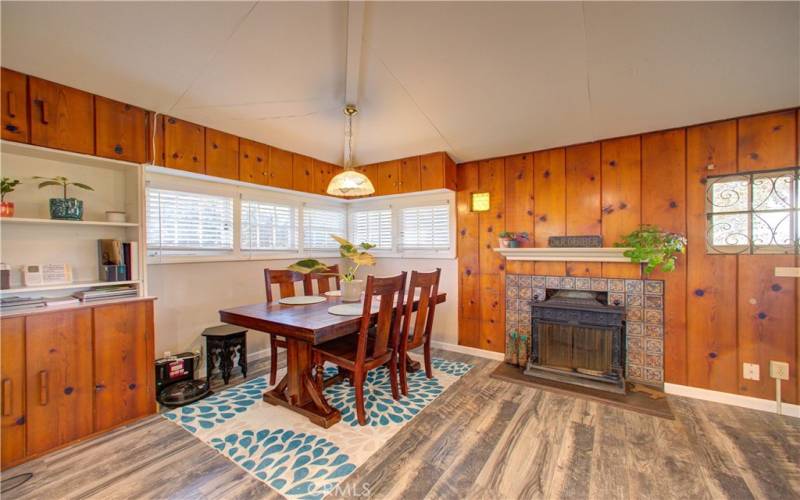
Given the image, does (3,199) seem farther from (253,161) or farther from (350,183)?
A: (350,183)

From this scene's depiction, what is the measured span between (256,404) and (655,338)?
3.38 metres

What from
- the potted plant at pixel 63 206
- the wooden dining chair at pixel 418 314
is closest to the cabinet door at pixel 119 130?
the potted plant at pixel 63 206

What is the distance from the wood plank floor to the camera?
5.39 ft

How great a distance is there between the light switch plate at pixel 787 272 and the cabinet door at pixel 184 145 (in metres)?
4.64

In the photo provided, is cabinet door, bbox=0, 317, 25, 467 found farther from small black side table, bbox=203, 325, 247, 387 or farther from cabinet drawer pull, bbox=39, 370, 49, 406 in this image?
small black side table, bbox=203, 325, 247, 387

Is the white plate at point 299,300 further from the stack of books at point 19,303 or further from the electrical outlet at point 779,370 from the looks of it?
the electrical outlet at point 779,370

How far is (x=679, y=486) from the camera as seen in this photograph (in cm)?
167

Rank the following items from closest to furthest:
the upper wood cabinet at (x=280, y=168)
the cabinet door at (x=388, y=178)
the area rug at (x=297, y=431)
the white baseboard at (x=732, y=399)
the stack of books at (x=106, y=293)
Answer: the area rug at (x=297, y=431) < the stack of books at (x=106, y=293) < the white baseboard at (x=732, y=399) < the upper wood cabinet at (x=280, y=168) < the cabinet door at (x=388, y=178)

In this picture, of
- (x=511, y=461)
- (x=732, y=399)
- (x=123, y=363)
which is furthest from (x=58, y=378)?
(x=732, y=399)

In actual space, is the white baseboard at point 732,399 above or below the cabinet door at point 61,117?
below

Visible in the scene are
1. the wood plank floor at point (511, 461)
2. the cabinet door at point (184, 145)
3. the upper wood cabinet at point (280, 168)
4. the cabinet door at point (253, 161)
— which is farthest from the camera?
the upper wood cabinet at point (280, 168)

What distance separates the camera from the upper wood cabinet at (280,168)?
344 cm

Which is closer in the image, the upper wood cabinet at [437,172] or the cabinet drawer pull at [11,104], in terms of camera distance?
the cabinet drawer pull at [11,104]

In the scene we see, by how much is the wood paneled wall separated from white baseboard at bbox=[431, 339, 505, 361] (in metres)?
0.07
